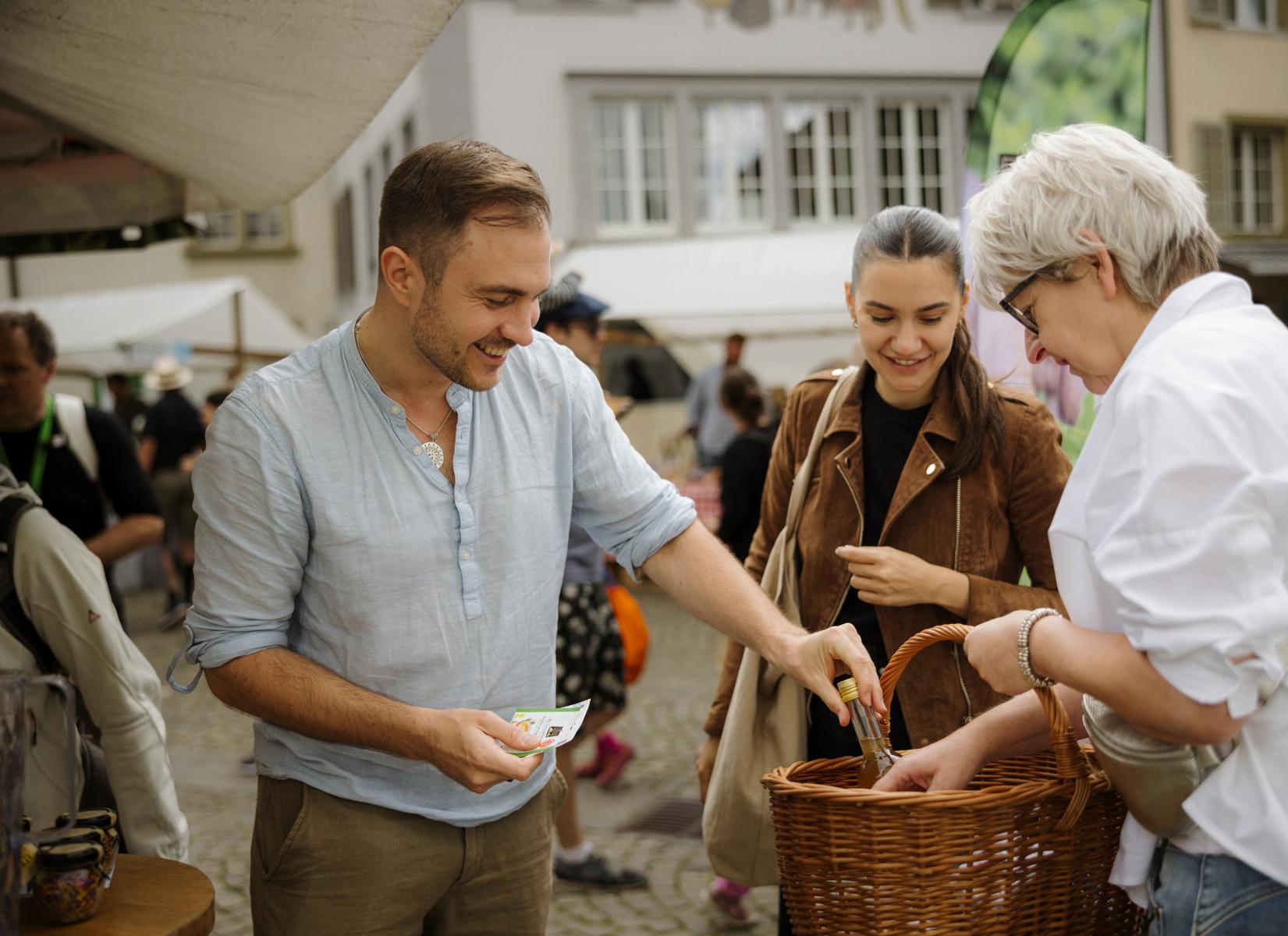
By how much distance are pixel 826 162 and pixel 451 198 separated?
57.6 feet

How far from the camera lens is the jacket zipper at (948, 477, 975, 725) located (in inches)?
107

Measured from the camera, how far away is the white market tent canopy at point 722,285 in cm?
1492

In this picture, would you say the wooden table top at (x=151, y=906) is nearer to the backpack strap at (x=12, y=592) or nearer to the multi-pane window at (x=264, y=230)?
the backpack strap at (x=12, y=592)

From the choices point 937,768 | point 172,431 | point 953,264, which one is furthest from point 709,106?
point 937,768

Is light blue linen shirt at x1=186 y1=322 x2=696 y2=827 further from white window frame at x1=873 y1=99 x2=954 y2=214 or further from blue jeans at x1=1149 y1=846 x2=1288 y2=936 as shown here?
white window frame at x1=873 y1=99 x2=954 y2=214

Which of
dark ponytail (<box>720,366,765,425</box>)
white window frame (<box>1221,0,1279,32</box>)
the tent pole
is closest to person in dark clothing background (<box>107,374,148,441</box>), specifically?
the tent pole

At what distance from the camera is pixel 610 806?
5.89 metres

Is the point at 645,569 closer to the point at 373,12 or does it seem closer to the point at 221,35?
the point at 373,12

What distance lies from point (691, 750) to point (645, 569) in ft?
14.2

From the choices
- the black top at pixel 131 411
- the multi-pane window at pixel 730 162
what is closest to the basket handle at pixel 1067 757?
the black top at pixel 131 411

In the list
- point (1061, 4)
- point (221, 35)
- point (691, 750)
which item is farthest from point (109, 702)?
point (691, 750)

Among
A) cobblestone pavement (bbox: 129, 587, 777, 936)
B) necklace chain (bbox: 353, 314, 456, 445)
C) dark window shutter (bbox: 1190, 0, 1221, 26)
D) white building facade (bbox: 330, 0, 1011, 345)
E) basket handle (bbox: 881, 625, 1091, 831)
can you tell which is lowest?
cobblestone pavement (bbox: 129, 587, 777, 936)

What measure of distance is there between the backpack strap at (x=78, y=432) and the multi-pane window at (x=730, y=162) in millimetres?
14544

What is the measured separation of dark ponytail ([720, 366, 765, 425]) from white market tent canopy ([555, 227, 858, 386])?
24.6ft
